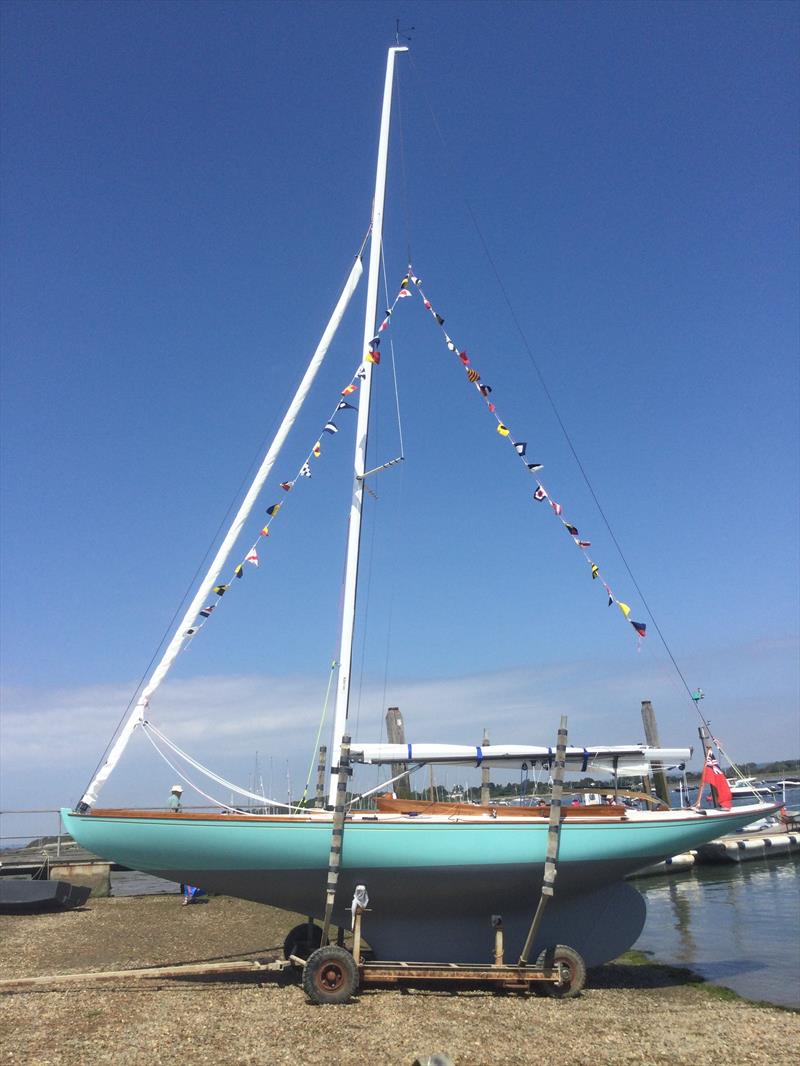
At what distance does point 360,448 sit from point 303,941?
814cm

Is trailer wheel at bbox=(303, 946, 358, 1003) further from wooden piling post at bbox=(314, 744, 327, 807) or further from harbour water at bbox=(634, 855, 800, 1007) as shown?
harbour water at bbox=(634, 855, 800, 1007)

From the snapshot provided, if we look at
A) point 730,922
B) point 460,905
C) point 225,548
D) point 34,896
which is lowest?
point 730,922

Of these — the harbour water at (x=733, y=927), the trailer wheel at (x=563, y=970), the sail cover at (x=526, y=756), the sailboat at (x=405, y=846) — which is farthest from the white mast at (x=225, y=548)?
the harbour water at (x=733, y=927)

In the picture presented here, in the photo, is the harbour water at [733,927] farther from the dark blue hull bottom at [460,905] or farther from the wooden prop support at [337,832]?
the wooden prop support at [337,832]

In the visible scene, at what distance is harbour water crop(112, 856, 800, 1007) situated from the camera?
45.1 ft

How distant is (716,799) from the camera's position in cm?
1439

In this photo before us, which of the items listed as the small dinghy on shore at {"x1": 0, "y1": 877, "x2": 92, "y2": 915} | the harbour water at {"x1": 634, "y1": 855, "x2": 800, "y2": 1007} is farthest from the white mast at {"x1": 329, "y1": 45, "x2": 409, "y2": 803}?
the small dinghy on shore at {"x1": 0, "y1": 877, "x2": 92, "y2": 915}

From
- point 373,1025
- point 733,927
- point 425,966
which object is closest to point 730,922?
point 733,927

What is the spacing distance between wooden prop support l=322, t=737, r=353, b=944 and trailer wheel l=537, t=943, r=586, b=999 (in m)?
3.20

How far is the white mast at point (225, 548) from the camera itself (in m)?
11.6

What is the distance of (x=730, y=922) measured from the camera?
19078mm

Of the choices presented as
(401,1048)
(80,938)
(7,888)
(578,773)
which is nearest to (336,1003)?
(401,1048)

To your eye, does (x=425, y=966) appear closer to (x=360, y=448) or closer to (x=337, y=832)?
(x=337, y=832)

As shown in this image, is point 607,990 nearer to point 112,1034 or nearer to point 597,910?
point 597,910
